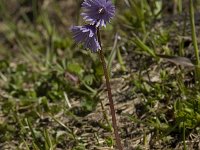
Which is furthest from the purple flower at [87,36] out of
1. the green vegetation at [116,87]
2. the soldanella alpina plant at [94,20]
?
the green vegetation at [116,87]

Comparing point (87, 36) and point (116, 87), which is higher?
point (87, 36)

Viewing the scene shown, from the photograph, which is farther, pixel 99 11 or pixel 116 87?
pixel 116 87

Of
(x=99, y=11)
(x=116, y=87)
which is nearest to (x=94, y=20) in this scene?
(x=99, y=11)

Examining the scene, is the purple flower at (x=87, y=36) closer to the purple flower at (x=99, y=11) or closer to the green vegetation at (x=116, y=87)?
the purple flower at (x=99, y=11)

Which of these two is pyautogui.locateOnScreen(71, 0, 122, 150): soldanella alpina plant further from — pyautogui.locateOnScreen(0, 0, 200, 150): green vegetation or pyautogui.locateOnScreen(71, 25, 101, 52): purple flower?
pyautogui.locateOnScreen(0, 0, 200, 150): green vegetation

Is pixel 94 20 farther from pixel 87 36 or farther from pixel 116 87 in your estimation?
pixel 116 87

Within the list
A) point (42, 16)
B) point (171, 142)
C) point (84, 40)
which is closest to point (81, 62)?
point (42, 16)
